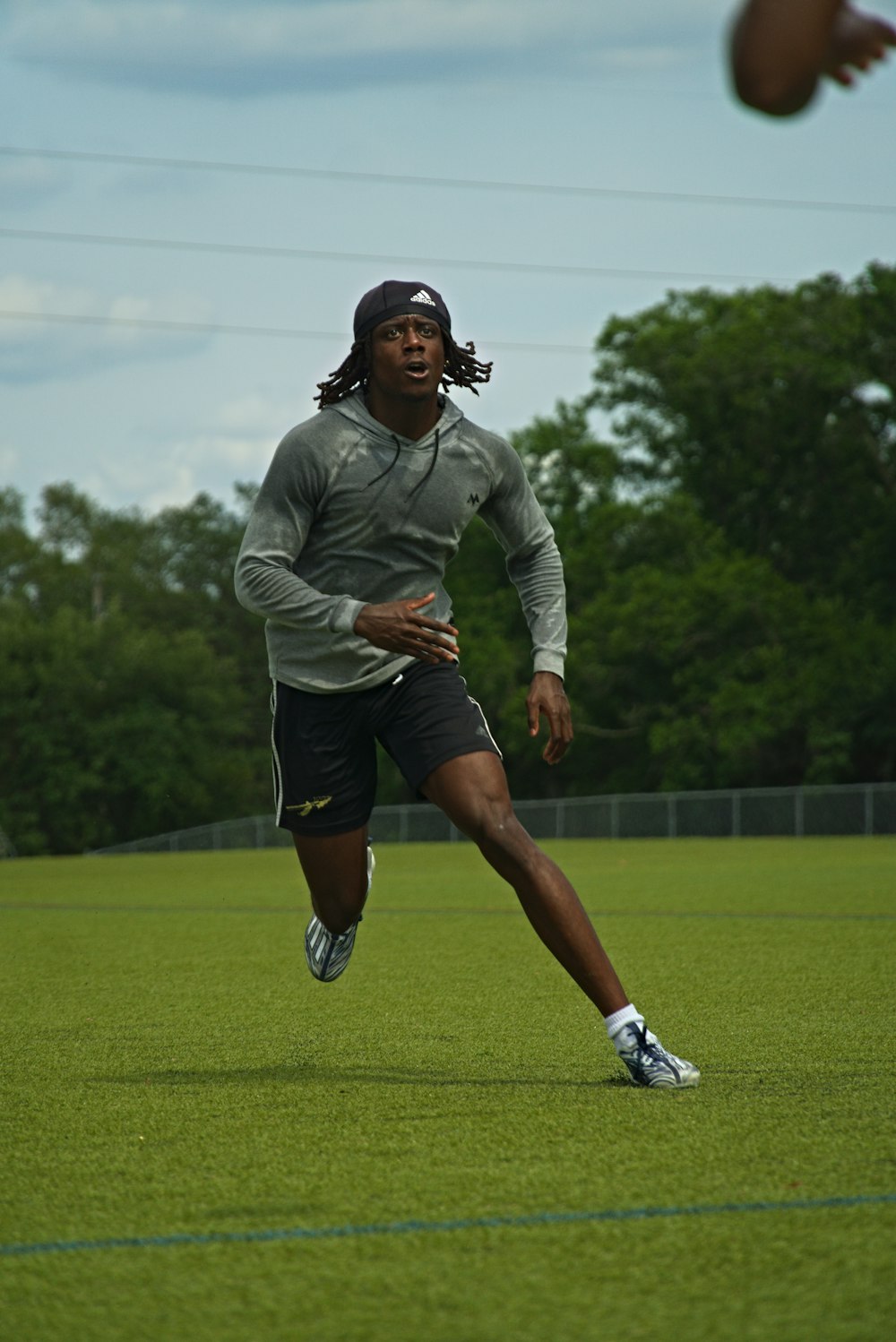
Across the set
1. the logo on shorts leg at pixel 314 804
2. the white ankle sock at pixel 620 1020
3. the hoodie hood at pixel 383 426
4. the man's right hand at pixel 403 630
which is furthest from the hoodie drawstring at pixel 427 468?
the white ankle sock at pixel 620 1020

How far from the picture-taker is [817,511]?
55.8 metres

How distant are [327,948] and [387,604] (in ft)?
5.20

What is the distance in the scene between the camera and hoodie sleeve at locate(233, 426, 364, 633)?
552 cm

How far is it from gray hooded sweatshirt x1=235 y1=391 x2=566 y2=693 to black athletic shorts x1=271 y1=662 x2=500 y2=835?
0.21 feet

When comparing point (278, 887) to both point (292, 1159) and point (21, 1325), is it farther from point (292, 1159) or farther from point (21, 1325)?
point (21, 1325)

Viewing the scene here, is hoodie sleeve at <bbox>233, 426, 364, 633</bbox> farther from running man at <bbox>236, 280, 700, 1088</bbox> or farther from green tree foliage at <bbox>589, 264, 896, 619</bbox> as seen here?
green tree foliage at <bbox>589, 264, 896, 619</bbox>

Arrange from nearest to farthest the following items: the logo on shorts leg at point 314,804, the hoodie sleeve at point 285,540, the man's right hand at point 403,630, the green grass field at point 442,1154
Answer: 1. the green grass field at point 442,1154
2. the man's right hand at point 403,630
3. the hoodie sleeve at point 285,540
4. the logo on shorts leg at point 314,804

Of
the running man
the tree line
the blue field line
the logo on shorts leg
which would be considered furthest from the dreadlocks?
the tree line

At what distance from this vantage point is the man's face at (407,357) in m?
5.66

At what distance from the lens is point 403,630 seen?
5254mm

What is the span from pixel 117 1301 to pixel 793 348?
5219 cm

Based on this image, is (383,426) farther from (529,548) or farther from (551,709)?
(551,709)

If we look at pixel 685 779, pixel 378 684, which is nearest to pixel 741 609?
pixel 685 779

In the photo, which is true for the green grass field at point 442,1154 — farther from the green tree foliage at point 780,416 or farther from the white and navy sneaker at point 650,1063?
the green tree foliage at point 780,416
